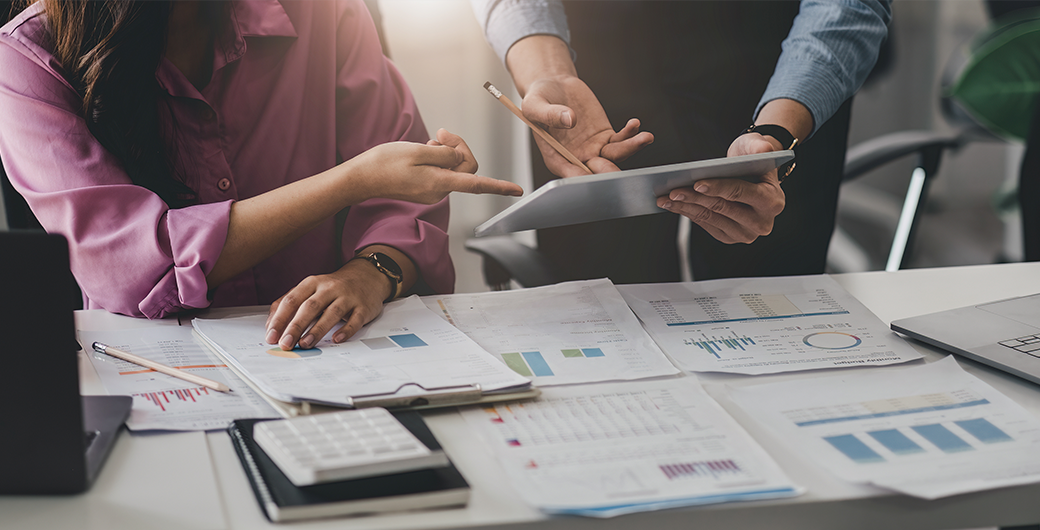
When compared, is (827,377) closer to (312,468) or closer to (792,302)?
(792,302)

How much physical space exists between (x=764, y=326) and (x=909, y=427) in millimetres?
283

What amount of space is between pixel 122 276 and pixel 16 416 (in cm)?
42

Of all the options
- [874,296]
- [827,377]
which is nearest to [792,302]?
[874,296]

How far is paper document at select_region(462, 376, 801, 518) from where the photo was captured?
→ 1.95ft

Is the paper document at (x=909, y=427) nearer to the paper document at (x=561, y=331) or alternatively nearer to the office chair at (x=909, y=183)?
the paper document at (x=561, y=331)

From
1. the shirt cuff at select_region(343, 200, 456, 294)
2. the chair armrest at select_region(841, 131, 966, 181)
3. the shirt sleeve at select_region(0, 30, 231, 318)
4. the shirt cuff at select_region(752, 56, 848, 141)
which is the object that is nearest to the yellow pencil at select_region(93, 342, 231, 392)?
the shirt sleeve at select_region(0, 30, 231, 318)

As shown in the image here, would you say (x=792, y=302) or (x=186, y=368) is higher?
(x=792, y=302)

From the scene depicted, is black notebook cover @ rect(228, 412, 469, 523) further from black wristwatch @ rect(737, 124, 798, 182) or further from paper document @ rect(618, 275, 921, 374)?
black wristwatch @ rect(737, 124, 798, 182)

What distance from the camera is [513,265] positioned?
1.25 m

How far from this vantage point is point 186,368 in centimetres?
83

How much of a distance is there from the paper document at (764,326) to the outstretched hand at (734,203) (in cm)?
8

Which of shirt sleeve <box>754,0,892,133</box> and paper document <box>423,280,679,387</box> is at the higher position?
shirt sleeve <box>754,0,892,133</box>

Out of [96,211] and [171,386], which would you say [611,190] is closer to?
[171,386]

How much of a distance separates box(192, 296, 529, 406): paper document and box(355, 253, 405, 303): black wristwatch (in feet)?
0.28
